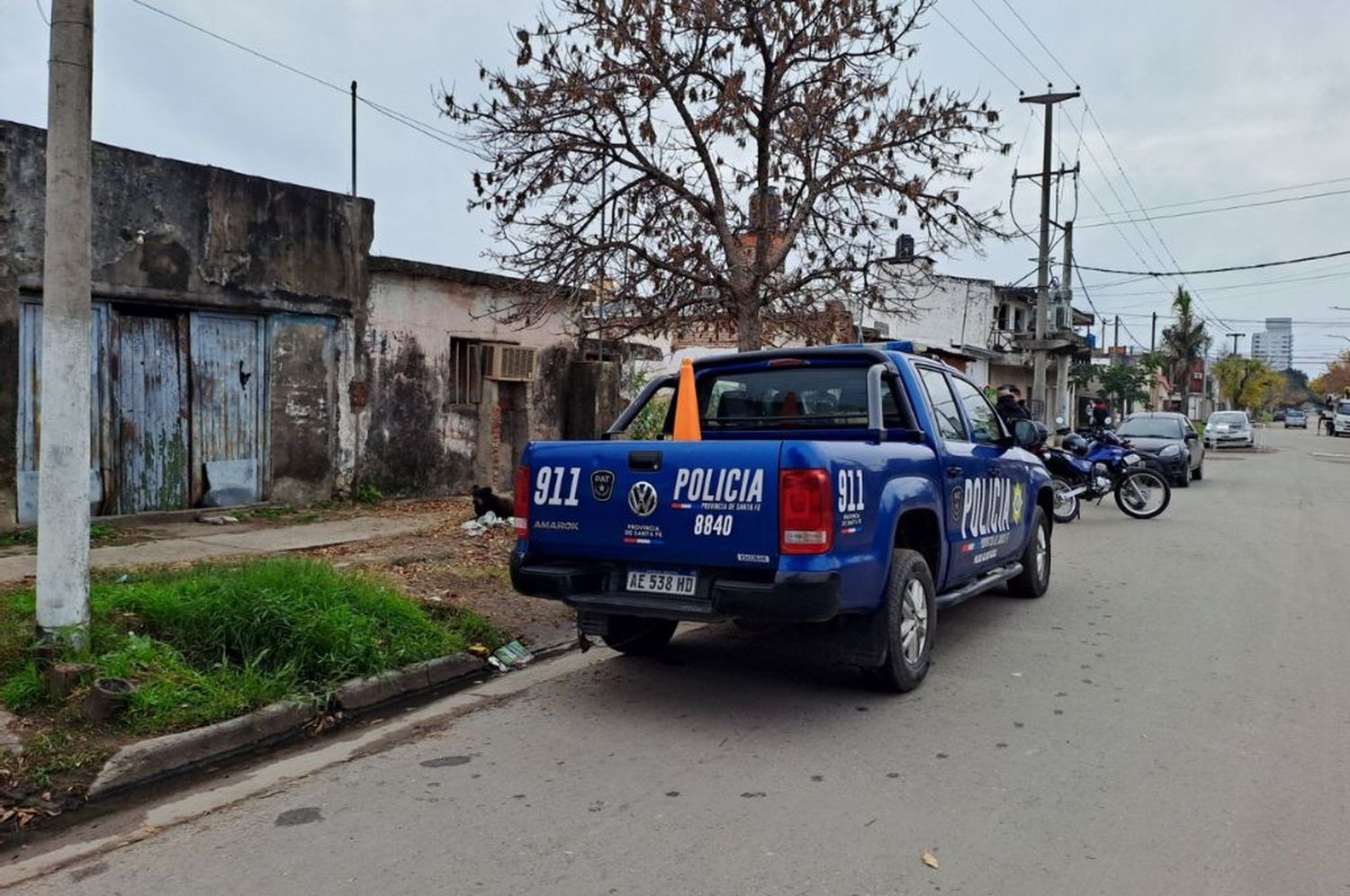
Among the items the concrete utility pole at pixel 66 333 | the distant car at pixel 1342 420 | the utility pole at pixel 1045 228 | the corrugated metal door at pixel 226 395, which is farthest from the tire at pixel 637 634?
the distant car at pixel 1342 420

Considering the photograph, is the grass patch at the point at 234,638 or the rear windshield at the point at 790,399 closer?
the grass patch at the point at 234,638

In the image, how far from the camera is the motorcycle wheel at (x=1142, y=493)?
13805 mm

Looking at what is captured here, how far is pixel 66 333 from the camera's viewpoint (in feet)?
16.0

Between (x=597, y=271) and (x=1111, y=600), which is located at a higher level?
(x=597, y=271)

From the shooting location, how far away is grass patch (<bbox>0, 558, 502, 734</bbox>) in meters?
4.80

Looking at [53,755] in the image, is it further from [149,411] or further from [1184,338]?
[1184,338]

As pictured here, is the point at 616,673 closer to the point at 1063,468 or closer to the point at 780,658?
the point at 780,658

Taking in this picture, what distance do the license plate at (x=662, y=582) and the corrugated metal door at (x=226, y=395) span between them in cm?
704

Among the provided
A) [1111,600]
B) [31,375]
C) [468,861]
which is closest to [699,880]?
[468,861]

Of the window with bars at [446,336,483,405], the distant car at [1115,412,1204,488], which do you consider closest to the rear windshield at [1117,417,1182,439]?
the distant car at [1115,412,1204,488]

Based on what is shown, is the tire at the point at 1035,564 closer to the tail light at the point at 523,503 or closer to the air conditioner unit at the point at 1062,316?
the tail light at the point at 523,503

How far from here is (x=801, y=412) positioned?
616 cm

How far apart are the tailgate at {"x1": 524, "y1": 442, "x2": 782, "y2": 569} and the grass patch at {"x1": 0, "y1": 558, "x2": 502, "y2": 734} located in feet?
4.09

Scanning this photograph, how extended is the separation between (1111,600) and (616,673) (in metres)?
4.58
